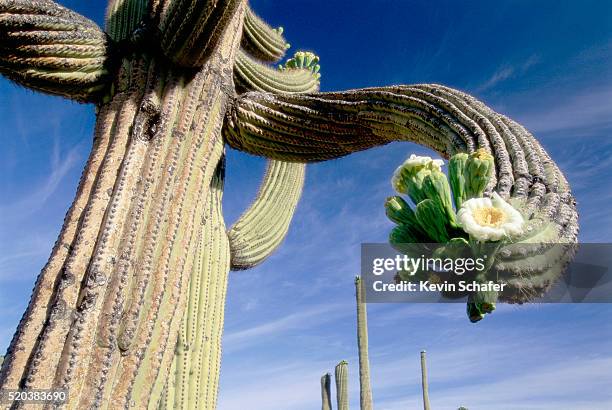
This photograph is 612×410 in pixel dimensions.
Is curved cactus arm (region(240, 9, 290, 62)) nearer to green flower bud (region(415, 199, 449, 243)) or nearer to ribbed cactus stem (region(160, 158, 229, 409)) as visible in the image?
ribbed cactus stem (region(160, 158, 229, 409))

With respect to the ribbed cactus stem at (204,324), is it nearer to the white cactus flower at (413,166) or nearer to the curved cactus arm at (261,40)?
the curved cactus arm at (261,40)

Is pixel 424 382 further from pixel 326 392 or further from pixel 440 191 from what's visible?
pixel 440 191

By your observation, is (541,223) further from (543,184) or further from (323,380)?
(323,380)

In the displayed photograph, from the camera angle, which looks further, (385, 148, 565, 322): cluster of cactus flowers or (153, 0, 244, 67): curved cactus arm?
(153, 0, 244, 67): curved cactus arm

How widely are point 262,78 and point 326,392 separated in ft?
29.6

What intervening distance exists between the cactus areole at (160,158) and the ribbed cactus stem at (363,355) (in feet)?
20.7

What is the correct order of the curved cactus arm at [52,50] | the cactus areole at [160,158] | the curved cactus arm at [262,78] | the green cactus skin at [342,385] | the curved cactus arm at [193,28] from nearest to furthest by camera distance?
1. the cactus areole at [160,158]
2. the curved cactus arm at [52,50]
3. the curved cactus arm at [193,28]
4. the curved cactus arm at [262,78]
5. the green cactus skin at [342,385]

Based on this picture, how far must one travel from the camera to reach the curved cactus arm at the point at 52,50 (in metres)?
2.47

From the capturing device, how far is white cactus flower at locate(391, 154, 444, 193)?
159 centimetres

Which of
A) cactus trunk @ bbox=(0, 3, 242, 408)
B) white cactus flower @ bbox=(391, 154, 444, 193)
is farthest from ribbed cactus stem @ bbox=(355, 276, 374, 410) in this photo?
white cactus flower @ bbox=(391, 154, 444, 193)

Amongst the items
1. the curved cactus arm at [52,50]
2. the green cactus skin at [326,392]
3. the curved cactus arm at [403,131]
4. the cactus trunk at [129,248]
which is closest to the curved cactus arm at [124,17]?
the curved cactus arm at [52,50]

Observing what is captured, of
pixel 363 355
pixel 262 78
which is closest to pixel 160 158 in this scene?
pixel 262 78

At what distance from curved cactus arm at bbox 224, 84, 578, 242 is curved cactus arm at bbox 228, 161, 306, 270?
5.20 ft

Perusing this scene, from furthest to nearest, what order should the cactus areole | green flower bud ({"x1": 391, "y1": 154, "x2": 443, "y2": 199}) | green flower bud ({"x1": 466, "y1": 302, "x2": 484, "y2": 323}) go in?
the cactus areole < green flower bud ({"x1": 391, "y1": 154, "x2": 443, "y2": 199}) < green flower bud ({"x1": 466, "y1": 302, "x2": 484, "y2": 323})
